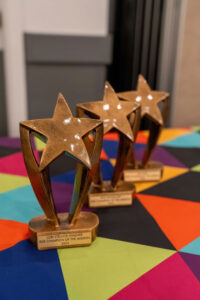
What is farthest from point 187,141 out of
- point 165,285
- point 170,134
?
point 165,285

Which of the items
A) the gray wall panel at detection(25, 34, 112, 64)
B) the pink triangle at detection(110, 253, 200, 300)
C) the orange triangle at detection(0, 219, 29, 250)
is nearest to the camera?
the pink triangle at detection(110, 253, 200, 300)

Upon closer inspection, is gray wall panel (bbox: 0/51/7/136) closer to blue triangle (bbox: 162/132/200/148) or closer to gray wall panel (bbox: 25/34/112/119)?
gray wall panel (bbox: 25/34/112/119)

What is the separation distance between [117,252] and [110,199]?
Result: 0.53ft

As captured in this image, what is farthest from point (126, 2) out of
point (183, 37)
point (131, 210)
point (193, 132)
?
point (131, 210)

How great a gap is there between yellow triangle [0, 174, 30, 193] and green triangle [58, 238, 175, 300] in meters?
0.29

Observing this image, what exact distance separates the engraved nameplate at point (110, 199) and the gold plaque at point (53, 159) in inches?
3.3

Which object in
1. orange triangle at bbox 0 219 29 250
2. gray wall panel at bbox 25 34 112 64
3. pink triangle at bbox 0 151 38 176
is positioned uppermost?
gray wall panel at bbox 25 34 112 64

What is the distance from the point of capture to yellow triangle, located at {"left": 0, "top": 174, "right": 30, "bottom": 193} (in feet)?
2.41

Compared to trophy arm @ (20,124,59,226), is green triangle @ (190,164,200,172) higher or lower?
lower

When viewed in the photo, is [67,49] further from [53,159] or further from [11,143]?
[53,159]

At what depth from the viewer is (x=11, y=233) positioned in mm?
549

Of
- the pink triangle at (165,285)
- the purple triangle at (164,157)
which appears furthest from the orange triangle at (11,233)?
the purple triangle at (164,157)

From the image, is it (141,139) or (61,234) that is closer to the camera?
(61,234)

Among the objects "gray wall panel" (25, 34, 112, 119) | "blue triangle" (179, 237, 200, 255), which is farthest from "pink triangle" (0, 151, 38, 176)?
"gray wall panel" (25, 34, 112, 119)
